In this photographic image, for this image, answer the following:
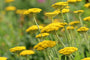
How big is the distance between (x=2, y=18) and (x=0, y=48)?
5.59 feet

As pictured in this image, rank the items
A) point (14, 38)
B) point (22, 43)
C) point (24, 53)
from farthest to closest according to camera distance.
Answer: point (14, 38) < point (22, 43) < point (24, 53)

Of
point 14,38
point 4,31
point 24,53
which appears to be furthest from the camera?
point 4,31

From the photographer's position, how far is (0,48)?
3820mm

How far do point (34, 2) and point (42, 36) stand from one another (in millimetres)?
4277

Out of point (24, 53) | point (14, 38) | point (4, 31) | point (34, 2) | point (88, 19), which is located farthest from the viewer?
point (34, 2)

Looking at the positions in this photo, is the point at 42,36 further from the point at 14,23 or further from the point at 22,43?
the point at 14,23

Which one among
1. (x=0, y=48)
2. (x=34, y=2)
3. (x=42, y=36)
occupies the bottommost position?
(x=0, y=48)

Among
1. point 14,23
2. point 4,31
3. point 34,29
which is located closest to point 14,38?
point 4,31

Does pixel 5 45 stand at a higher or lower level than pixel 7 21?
lower

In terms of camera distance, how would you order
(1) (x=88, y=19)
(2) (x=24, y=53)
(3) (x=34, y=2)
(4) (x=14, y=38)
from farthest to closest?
1. (3) (x=34, y=2)
2. (4) (x=14, y=38)
3. (1) (x=88, y=19)
4. (2) (x=24, y=53)

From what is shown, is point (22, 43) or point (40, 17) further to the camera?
point (40, 17)

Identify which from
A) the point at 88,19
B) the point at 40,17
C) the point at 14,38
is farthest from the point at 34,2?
the point at 88,19

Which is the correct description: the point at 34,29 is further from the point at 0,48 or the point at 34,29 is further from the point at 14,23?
the point at 14,23

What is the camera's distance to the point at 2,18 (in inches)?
213
